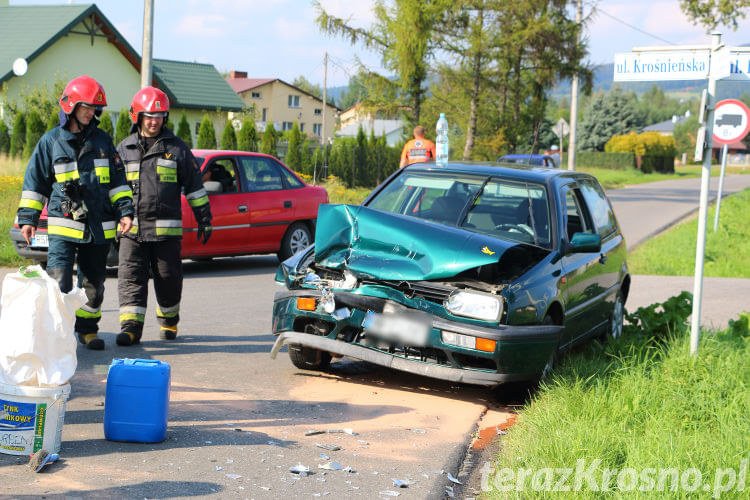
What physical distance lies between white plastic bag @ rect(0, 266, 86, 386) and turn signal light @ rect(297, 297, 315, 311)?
204 cm

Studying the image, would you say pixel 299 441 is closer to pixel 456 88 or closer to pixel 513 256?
pixel 513 256

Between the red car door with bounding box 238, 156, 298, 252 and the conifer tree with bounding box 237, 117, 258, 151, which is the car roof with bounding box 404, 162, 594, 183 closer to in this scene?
the red car door with bounding box 238, 156, 298, 252

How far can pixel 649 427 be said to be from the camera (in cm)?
506

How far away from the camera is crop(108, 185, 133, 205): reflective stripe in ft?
21.7

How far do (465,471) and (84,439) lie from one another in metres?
2.08

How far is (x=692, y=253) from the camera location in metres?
15.6

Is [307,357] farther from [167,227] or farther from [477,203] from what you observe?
[477,203]

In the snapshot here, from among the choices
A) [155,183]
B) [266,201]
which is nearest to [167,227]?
[155,183]

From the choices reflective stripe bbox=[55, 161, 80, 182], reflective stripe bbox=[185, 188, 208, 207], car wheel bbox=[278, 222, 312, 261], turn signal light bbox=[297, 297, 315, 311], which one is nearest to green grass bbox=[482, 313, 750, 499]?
turn signal light bbox=[297, 297, 315, 311]

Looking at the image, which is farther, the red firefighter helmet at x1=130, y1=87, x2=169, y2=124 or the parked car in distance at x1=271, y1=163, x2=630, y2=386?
the red firefighter helmet at x1=130, y1=87, x2=169, y2=124

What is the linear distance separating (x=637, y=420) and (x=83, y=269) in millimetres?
4240

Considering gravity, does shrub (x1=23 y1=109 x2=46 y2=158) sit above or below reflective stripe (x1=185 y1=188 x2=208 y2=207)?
above

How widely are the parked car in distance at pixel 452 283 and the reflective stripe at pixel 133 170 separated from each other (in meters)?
1.69

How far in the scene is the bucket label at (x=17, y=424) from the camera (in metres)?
4.17
